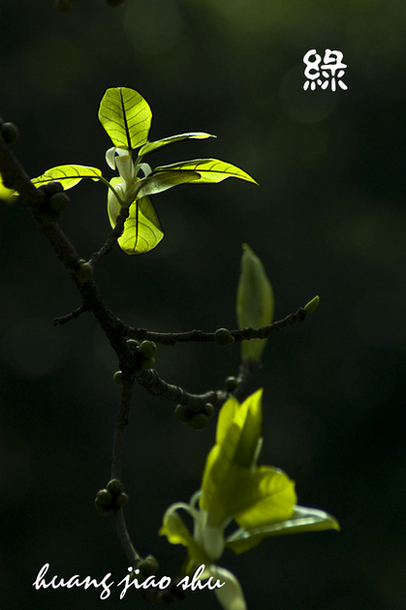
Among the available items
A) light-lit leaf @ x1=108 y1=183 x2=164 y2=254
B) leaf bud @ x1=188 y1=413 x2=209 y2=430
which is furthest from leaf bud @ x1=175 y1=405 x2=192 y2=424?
light-lit leaf @ x1=108 y1=183 x2=164 y2=254

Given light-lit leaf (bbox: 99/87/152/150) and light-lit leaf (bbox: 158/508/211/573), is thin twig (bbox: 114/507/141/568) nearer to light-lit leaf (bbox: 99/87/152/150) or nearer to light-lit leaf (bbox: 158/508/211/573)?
light-lit leaf (bbox: 158/508/211/573)

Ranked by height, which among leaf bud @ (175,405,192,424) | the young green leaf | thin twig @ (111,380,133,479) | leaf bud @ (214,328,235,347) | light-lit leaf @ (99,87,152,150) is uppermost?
light-lit leaf @ (99,87,152,150)

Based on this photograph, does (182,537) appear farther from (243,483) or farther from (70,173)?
(70,173)

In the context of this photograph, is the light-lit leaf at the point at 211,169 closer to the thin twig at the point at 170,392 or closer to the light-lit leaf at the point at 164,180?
the light-lit leaf at the point at 164,180

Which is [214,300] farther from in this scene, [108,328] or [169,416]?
[108,328]

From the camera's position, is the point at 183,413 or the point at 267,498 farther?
the point at 183,413

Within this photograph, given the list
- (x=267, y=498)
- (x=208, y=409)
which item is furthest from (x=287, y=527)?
(x=208, y=409)
